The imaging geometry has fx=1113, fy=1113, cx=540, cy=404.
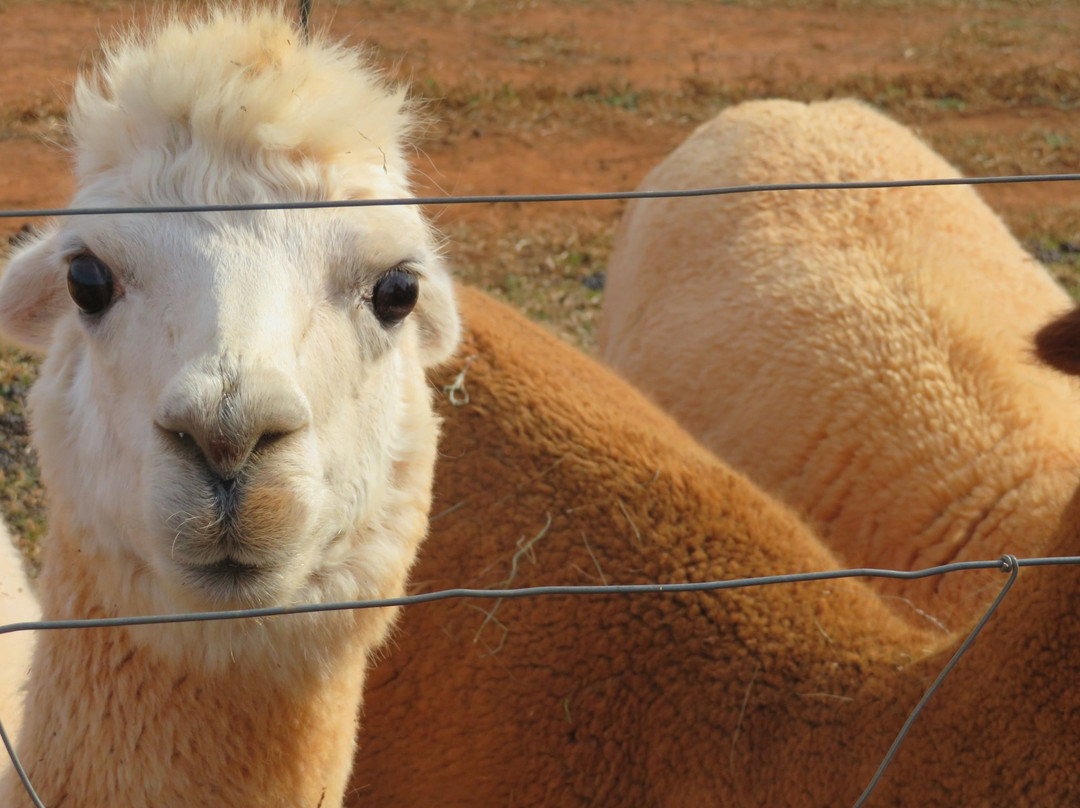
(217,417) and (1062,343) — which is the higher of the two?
(1062,343)

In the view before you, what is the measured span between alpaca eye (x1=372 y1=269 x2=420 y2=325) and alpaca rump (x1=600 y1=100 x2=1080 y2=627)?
192cm

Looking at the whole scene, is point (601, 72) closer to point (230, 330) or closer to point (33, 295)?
point (33, 295)

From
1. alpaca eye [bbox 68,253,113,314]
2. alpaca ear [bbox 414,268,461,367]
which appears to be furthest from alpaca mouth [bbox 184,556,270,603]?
alpaca ear [bbox 414,268,461,367]

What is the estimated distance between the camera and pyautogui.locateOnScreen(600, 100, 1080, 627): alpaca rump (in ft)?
12.0

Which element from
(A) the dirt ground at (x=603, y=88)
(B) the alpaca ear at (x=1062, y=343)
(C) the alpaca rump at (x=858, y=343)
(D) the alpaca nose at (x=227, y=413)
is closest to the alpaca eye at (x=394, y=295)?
(D) the alpaca nose at (x=227, y=413)

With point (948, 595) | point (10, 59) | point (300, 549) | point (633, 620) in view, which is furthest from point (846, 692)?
point (10, 59)

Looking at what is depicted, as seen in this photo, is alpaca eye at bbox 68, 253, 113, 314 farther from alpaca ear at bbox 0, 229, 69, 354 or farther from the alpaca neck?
the alpaca neck

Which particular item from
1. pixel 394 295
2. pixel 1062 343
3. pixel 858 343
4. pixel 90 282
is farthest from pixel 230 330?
pixel 858 343

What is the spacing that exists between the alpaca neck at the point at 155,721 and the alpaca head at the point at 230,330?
11 centimetres

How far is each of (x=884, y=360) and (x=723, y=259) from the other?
0.97 meters

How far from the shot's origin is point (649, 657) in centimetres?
279

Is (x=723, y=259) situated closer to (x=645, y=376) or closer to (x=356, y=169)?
(x=645, y=376)

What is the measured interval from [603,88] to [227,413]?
10934 millimetres

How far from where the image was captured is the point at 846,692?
258 centimetres
